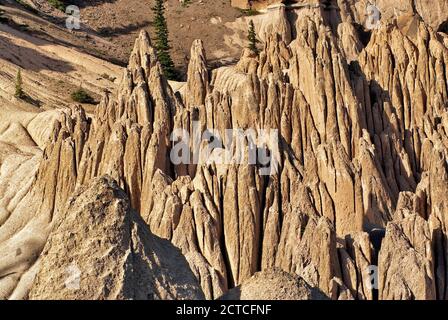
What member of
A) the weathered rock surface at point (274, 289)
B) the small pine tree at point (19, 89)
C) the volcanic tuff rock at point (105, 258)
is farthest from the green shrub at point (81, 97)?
the weathered rock surface at point (274, 289)

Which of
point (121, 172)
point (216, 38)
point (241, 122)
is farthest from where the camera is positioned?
point (216, 38)

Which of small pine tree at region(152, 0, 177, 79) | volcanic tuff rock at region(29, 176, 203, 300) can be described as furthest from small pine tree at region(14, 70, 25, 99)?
volcanic tuff rock at region(29, 176, 203, 300)

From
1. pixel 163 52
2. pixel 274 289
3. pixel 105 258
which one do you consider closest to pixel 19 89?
pixel 163 52

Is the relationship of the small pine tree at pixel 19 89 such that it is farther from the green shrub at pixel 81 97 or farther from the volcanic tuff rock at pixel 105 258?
the volcanic tuff rock at pixel 105 258

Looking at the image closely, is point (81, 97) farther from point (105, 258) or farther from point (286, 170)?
point (105, 258)

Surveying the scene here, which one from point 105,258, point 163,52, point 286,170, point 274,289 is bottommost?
point 274,289

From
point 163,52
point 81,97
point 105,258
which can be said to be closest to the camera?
point 105,258

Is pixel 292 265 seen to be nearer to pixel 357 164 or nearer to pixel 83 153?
pixel 357 164

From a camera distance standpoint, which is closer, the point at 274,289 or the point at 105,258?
the point at 105,258
